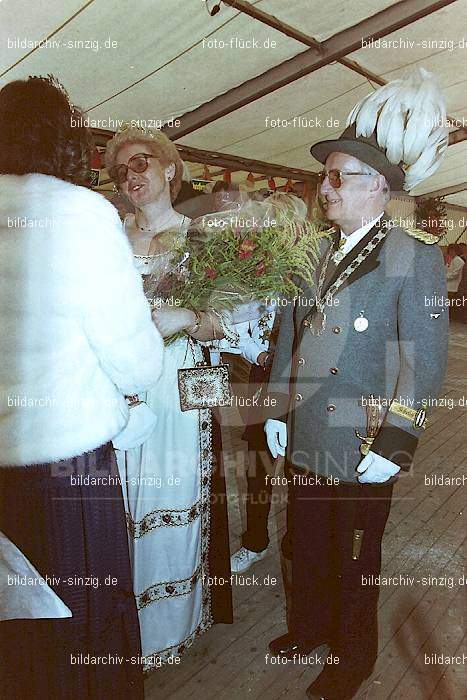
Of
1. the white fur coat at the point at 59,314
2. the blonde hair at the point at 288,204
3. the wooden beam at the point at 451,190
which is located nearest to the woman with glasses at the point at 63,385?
the white fur coat at the point at 59,314

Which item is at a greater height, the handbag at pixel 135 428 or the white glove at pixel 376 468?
the handbag at pixel 135 428

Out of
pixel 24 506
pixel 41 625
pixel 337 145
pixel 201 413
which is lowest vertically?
pixel 41 625

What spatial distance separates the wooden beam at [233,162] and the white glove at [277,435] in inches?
153

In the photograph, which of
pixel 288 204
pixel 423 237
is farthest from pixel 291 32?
pixel 423 237

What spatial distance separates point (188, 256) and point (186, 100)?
378 cm

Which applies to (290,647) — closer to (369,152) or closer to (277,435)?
(277,435)

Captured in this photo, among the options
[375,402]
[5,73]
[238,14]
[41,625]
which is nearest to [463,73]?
[238,14]

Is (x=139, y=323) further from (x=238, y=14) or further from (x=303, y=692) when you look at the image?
(x=238, y=14)

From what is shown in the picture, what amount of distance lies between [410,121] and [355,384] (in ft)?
3.08

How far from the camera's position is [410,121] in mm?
1781

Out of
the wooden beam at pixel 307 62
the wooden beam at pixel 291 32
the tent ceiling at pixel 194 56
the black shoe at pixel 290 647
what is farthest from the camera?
the wooden beam at pixel 307 62

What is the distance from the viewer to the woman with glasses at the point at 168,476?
81.4 inches

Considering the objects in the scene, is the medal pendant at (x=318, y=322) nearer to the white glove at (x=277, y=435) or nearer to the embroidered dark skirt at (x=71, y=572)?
the white glove at (x=277, y=435)

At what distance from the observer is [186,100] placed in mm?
5043
